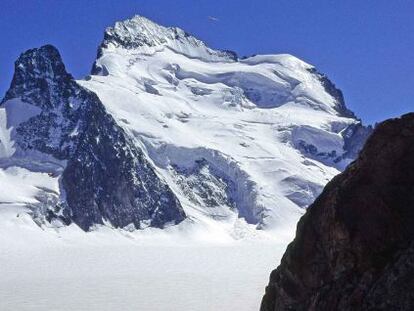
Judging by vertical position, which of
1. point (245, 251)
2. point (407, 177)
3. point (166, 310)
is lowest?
point (166, 310)

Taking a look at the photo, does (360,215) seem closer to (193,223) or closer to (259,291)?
(259,291)

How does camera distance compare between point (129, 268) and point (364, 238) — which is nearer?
point (364, 238)

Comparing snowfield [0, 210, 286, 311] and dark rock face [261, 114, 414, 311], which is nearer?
dark rock face [261, 114, 414, 311]

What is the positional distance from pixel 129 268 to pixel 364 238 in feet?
381

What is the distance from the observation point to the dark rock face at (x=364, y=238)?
21719mm

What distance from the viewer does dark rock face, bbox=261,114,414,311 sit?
21719 mm

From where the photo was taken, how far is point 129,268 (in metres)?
137

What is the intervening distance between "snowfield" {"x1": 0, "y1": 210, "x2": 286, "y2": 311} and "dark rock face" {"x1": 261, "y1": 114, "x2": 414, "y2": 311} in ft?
172

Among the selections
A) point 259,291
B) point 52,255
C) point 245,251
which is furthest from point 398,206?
point 245,251

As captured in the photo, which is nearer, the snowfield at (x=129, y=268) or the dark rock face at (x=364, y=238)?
the dark rock face at (x=364, y=238)

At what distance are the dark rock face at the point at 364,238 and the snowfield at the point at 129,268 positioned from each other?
52294 millimetres

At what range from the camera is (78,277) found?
4776 inches

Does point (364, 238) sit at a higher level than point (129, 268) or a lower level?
lower

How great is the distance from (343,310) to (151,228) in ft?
568
